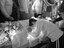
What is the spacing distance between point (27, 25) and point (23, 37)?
0.94 feet

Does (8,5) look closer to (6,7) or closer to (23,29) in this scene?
(6,7)

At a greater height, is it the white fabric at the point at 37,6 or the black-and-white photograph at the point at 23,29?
the white fabric at the point at 37,6

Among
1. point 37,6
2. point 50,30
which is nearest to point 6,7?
point 50,30

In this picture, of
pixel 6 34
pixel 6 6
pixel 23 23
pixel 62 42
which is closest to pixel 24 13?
pixel 23 23

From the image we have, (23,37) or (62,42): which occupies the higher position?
(23,37)

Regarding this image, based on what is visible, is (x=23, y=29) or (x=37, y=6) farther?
(x=37, y=6)

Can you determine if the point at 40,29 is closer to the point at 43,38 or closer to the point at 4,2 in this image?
the point at 43,38

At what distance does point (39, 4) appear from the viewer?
1.52 m

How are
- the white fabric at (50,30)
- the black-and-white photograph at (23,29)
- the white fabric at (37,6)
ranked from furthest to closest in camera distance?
the white fabric at (37,6), the white fabric at (50,30), the black-and-white photograph at (23,29)

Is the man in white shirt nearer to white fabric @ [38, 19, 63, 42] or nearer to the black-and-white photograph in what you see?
the black-and-white photograph

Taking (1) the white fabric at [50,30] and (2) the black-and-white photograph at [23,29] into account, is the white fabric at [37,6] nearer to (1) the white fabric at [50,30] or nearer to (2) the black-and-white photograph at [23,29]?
(2) the black-and-white photograph at [23,29]

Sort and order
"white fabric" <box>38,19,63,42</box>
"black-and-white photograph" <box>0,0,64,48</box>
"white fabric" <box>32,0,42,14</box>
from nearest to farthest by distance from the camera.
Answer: "black-and-white photograph" <box>0,0,64,48</box> → "white fabric" <box>38,19,63,42</box> → "white fabric" <box>32,0,42,14</box>

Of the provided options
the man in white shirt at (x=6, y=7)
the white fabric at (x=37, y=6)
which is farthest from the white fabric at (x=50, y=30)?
the white fabric at (x=37, y=6)

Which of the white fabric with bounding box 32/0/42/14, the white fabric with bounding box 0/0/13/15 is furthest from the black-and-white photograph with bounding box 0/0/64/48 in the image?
the white fabric with bounding box 32/0/42/14
